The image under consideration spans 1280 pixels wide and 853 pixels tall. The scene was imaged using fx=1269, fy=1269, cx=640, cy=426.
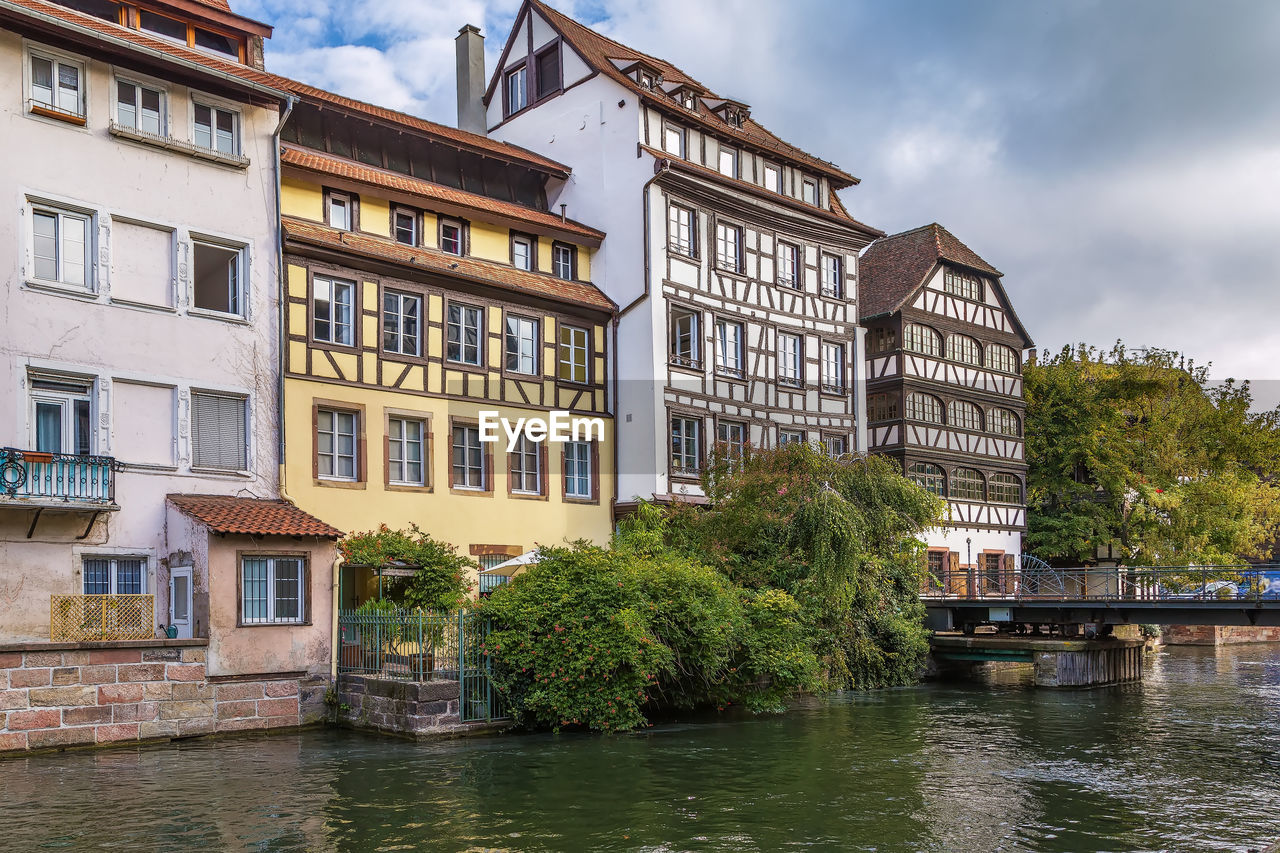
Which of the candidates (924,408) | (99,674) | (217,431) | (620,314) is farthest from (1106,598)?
(99,674)

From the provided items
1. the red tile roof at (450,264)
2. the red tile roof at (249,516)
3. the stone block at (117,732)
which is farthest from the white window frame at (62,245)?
the stone block at (117,732)

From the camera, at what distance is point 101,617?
20172 millimetres

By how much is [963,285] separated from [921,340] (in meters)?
3.56

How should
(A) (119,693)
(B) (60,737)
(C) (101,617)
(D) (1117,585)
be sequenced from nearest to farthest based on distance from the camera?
(B) (60,737), (A) (119,693), (C) (101,617), (D) (1117,585)

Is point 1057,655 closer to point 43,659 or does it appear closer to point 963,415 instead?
point 963,415

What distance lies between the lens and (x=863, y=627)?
29.7 meters

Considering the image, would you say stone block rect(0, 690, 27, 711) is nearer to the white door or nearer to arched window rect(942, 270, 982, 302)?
the white door

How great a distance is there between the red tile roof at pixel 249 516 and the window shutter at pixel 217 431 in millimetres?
719

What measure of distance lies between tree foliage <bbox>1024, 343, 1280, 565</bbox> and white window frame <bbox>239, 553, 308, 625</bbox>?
32984mm

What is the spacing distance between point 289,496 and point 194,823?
11.5 meters

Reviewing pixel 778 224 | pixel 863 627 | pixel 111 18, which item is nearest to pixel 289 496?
pixel 111 18

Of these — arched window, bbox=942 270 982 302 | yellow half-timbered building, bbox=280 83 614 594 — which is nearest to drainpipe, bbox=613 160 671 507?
yellow half-timbered building, bbox=280 83 614 594

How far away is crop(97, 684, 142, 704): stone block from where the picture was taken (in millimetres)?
19312

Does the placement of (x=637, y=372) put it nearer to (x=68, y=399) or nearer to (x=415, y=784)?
(x=68, y=399)
